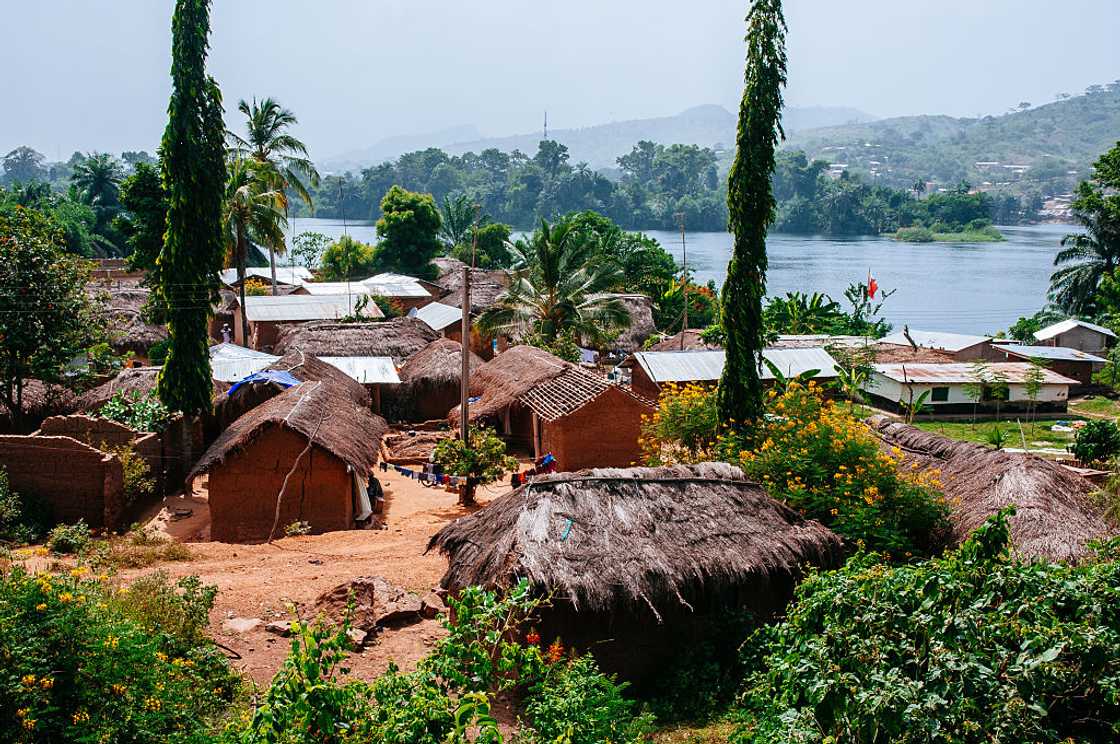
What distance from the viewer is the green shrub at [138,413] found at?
17375mm

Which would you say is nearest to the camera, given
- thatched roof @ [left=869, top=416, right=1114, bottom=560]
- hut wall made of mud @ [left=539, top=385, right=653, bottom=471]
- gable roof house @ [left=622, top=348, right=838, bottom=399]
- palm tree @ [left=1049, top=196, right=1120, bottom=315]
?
thatched roof @ [left=869, top=416, right=1114, bottom=560]

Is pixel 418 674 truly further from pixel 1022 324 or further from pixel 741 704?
pixel 1022 324

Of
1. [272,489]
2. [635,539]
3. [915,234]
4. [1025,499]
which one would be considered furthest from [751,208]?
[915,234]

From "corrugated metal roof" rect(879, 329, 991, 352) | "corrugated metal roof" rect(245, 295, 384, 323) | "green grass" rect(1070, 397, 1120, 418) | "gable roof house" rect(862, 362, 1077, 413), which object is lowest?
"green grass" rect(1070, 397, 1120, 418)

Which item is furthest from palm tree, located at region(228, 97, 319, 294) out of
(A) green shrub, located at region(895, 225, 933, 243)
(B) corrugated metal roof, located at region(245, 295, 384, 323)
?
(A) green shrub, located at region(895, 225, 933, 243)

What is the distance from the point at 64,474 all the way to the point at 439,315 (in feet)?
70.9

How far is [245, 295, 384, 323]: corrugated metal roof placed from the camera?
3447cm

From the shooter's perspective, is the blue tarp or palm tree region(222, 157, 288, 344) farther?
palm tree region(222, 157, 288, 344)

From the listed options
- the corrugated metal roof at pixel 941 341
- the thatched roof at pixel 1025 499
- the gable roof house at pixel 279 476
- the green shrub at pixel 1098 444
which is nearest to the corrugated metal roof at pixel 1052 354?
the corrugated metal roof at pixel 941 341

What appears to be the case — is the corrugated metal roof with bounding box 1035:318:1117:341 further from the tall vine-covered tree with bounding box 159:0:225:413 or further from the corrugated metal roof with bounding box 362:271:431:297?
the tall vine-covered tree with bounding box 159:0:225:413

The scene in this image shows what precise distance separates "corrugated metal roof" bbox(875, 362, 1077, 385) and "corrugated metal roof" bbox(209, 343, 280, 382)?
18664mm

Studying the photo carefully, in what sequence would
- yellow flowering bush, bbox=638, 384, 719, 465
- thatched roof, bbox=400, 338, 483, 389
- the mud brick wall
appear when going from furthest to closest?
thatched roof, bbox=400, 338, 483, 389
yellow flowering bush, bbox=638, 384, 719, 465
the mud brick wall

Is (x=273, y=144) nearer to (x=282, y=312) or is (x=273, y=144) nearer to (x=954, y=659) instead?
(x=282, y=312)

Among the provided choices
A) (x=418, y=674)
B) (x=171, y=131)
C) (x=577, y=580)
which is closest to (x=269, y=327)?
(x=171, y=131)
